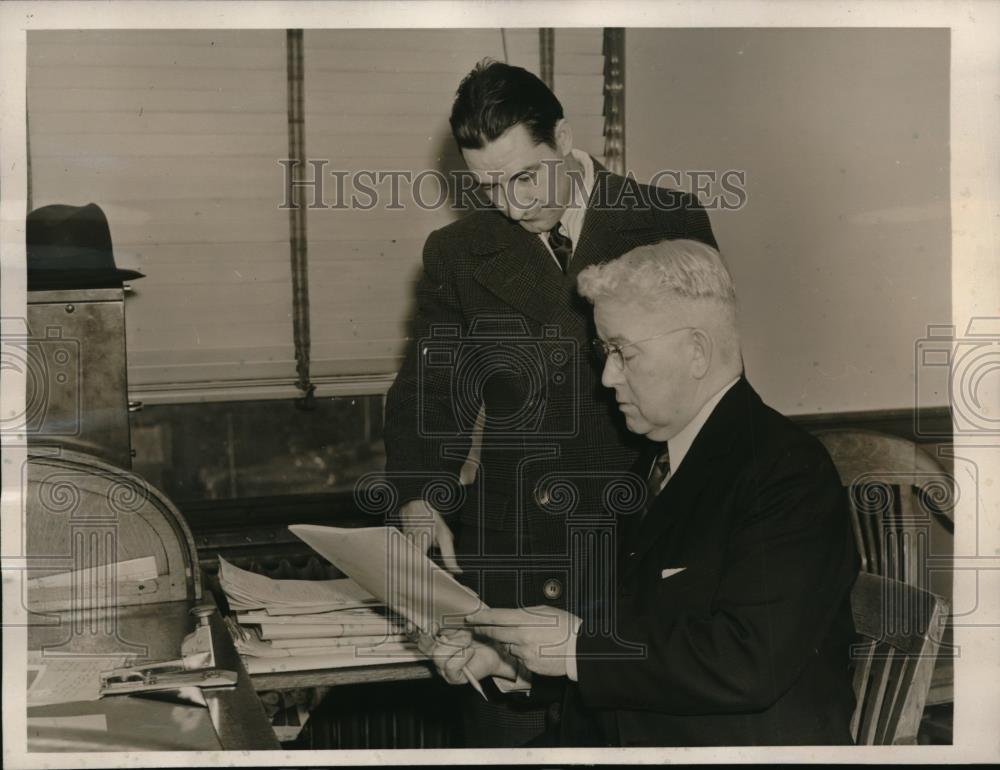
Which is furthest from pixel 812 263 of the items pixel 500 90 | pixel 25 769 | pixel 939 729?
pixel 25 769

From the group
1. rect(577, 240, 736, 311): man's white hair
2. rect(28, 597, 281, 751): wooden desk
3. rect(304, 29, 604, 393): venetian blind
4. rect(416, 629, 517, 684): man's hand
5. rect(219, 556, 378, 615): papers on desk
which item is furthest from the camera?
rect(304, 29, 604, 393): venetian blind

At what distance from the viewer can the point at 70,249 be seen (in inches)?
96.8

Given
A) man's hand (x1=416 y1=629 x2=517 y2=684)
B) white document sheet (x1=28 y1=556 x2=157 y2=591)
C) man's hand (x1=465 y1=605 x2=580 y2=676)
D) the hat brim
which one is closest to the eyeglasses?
man's hand (x1=465 y1=605 x2=580 y2=676)

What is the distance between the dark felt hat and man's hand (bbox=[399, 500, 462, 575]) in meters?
0.92

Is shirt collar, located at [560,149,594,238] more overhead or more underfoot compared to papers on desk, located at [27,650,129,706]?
more overhead

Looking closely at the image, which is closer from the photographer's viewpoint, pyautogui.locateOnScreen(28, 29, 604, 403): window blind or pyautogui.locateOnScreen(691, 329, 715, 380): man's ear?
pyautogui.locateOnScreen(691, 329, 715, 380): man's ear

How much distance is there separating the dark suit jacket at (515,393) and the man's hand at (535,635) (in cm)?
43

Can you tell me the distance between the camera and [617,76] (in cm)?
272

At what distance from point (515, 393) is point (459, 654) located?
66 cm

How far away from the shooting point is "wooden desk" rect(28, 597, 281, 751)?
1874mm

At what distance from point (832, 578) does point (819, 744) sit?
1.47 feet

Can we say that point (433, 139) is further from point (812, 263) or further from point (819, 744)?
point (819, 744)

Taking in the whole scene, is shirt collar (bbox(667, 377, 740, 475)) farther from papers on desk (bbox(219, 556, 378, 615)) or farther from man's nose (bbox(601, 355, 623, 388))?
papers on desk (bbox(219, 556, 378, 615))

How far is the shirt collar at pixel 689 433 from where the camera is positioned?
2.03 metres
